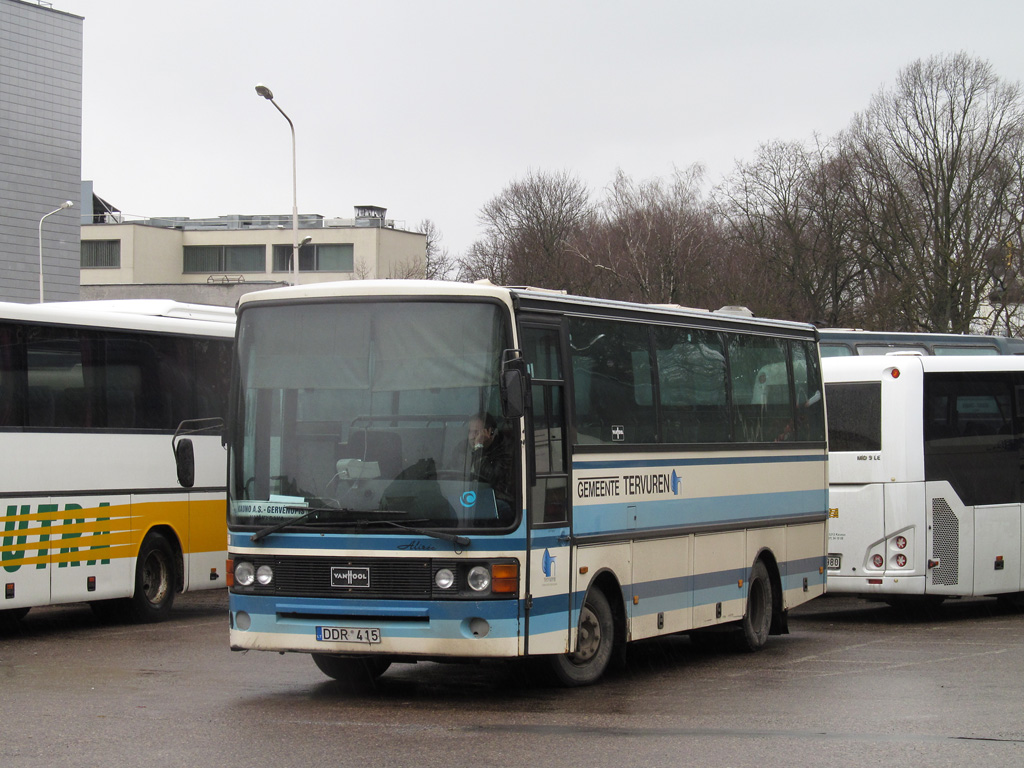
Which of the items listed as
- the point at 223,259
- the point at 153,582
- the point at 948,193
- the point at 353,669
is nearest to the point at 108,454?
the point at 153,582

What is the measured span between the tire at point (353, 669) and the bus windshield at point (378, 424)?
5.18 feet

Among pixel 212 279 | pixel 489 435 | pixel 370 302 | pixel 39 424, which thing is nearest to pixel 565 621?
pixel 489 435

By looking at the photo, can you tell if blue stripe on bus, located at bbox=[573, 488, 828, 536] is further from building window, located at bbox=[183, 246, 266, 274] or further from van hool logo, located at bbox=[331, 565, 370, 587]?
building window, located at bbox=[183, 246, 266, 274]

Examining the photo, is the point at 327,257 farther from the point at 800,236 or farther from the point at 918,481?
the point at 918,481

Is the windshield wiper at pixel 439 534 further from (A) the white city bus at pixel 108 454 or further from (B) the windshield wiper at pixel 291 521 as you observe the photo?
(A) the white city bus at pixel 108 454

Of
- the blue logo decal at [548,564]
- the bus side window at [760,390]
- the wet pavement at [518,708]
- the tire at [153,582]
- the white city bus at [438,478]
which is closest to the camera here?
the wet pavement at [518,708]

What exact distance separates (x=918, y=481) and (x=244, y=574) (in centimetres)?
954

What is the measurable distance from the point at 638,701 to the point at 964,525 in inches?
325

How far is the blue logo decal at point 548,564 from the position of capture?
10.3 meters

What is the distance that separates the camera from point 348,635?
1009 cm

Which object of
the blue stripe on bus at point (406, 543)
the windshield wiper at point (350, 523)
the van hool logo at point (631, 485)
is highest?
the van hool logo at point (631, 485)

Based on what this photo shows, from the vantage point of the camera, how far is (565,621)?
34.5 ft

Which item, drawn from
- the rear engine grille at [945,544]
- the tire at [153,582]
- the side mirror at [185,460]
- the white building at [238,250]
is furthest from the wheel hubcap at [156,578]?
the white building at [238,250]

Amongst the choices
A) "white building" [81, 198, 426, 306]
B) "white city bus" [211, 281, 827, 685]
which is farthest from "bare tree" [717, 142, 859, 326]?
"white city bus" [211, 281, 827, 685]
